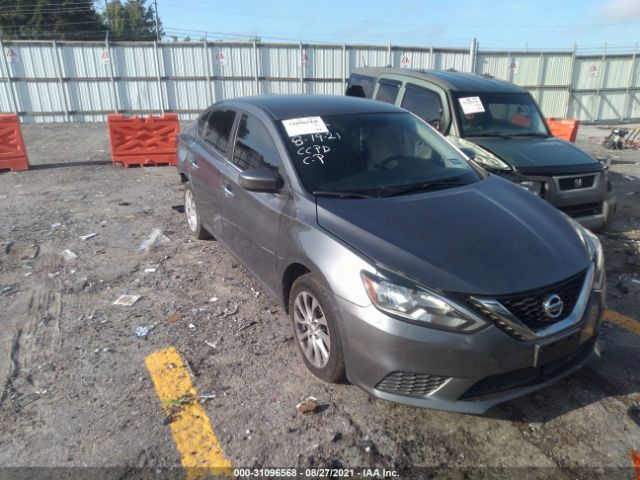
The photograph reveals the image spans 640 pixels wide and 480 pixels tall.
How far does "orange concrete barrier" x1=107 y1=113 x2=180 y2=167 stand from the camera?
10344mm

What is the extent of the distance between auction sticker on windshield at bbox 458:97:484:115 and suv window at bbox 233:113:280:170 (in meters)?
3.35

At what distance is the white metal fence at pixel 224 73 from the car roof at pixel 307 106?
15872 mm

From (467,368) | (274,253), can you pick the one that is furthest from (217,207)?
(467,368)

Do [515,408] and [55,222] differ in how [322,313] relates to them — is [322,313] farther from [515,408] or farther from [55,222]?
[55,222]

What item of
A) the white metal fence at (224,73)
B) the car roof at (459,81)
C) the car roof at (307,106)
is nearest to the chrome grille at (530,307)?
the car roof at (307,106)

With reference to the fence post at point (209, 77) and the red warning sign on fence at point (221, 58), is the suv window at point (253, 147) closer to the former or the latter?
the fence post at point (209, 77)

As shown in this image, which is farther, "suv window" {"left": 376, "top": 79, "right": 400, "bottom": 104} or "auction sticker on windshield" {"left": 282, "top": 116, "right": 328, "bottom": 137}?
"suv window" {"left": 376, "top": 79, "right": 400, "bottom": 104}

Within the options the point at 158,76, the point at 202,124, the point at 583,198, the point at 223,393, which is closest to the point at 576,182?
the point at 583,198

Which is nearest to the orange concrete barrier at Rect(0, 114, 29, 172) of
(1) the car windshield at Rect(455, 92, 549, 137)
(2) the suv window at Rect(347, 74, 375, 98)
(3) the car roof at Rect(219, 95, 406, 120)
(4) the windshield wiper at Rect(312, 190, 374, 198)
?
(2) the suv window at Rect(347, 74, 375, 98)

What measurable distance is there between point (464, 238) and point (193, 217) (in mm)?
3873

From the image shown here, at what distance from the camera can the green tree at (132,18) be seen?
A: 59.3 m

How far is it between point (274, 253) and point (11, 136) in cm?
915

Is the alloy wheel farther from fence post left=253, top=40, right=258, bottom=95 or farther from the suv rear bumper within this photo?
fence post left=253, top=40, right=258, bottom=95

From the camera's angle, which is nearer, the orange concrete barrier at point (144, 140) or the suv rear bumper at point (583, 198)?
the suv rear bumper at point (583, 198)
